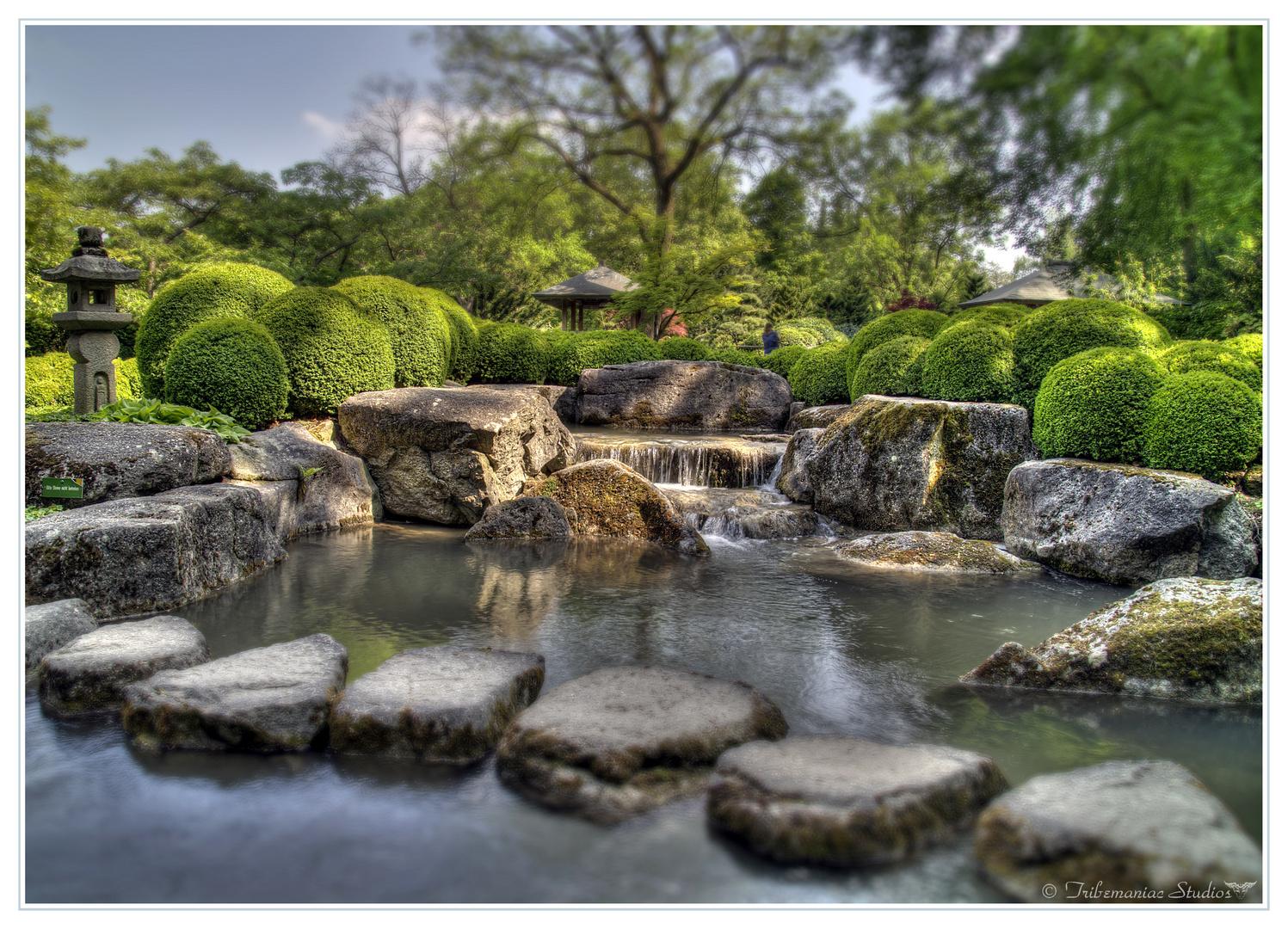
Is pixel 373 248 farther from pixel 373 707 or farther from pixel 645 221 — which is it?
pixel 373 707

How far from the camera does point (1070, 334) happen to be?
7629 millimetres

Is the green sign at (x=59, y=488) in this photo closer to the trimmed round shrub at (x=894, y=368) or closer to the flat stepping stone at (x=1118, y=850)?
the flat stepping stone at (x=1118, y=850)

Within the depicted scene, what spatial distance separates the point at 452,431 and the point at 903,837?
264 inches

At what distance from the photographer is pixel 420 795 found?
8.43 feet

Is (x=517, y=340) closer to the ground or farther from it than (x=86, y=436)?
farther from it

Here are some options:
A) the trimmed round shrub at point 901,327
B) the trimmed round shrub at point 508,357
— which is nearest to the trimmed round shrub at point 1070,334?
the trimmed round shrub at point 901,327

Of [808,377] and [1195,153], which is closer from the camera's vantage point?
[1195,153]

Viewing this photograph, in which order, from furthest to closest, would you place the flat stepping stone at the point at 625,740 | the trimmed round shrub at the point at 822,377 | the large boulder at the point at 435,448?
1. the trimmed round shrub at the point at 822,377
2. the large boulder at the point at 435,448
3. the flat stepping stone at the point at 625,740

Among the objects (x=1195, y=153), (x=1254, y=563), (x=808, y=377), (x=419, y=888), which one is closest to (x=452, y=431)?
(x=419, y=888)

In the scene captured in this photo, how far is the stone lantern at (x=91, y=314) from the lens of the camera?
243 inches

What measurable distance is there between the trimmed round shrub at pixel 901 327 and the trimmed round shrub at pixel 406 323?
264 inches

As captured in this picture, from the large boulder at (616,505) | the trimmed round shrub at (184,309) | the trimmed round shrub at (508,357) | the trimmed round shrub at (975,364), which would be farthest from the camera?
the trimmed round shrub at (508,357)

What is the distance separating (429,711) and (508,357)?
1212 cm

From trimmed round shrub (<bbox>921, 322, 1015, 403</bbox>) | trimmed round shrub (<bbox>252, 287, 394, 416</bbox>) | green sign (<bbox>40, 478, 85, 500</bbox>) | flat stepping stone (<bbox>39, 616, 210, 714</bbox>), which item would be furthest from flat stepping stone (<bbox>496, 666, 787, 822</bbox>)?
trimmed round shrub (<bbox>252, 287, 394, 416</bbox>)
